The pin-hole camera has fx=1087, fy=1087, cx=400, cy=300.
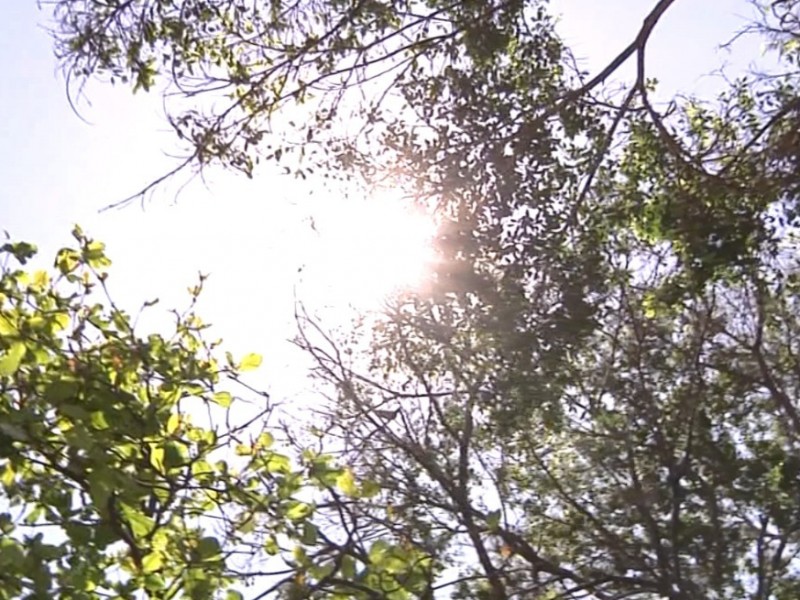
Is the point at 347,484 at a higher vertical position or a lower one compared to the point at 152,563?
higher

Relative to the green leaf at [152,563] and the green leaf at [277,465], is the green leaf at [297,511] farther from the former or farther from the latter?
the green leaf at [152,563]

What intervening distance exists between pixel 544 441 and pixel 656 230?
141 centimetres

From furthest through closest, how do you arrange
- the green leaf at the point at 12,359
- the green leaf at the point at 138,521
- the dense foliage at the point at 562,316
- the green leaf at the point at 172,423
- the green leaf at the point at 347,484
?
1. the dense foliage at the point at 562,316
2. the green leaf at the point at 347,484
3. the green leaf at the point at 172,423
4. the green leaf at the point at 138,521
5. the green leaf at the point at 12,359

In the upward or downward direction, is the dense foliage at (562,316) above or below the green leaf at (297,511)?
above

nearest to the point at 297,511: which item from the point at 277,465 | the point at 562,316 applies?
the point at 277,465

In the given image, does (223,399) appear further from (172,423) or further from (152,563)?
(152,563)

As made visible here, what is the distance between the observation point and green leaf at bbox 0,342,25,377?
2.00 m

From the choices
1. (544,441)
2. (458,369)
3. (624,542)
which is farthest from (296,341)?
(624,542)

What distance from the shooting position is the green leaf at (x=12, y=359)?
1995mm

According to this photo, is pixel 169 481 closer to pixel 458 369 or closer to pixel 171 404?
pixel 171 404

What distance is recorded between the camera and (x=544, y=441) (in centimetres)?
607

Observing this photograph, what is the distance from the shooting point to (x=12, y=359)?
2025 mm

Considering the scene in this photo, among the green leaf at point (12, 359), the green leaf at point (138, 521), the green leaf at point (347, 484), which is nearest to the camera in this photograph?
the green leaf at point (12, 359)

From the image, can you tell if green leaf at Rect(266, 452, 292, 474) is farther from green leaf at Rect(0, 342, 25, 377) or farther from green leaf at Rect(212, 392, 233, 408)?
green leaf at Rect(0, 342, 25, 377)
